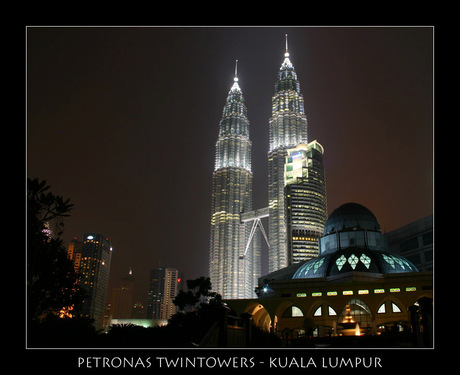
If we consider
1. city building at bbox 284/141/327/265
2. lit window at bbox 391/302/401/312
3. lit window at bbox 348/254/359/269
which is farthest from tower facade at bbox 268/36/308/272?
lit window at bbox 391/302/401/312

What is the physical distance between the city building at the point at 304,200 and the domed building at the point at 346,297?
88.6 metres

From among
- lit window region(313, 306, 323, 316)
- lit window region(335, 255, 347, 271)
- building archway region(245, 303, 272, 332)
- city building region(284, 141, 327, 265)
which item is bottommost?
building archway region(245, 303, 272, 332)

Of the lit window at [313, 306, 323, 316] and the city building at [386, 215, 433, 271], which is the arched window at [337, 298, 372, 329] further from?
the city building at [386, 215, 433, 271]

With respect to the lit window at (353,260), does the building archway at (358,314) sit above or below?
below

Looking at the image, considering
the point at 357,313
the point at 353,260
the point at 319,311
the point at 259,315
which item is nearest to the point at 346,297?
the point at 357,313

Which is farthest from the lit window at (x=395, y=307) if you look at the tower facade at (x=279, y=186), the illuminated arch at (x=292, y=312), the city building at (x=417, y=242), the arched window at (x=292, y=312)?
the tower facade at (x=279, y=186)

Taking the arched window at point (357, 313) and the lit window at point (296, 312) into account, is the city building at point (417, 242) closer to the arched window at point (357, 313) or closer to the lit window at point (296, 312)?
the arched window at point (357, 313)

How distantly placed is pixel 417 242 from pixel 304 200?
73.8m

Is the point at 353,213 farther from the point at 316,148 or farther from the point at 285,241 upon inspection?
the point at 316,148

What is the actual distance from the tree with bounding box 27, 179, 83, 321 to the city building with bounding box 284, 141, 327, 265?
434ft

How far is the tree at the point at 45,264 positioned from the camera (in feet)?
98.1

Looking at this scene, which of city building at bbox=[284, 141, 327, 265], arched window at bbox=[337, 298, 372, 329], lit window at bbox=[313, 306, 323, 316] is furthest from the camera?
city building at bbox=[284, 141, 327, 265]

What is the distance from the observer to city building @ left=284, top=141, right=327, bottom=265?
6506 inches

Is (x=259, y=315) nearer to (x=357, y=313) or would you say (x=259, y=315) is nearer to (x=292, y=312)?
(x=292, y=312)
